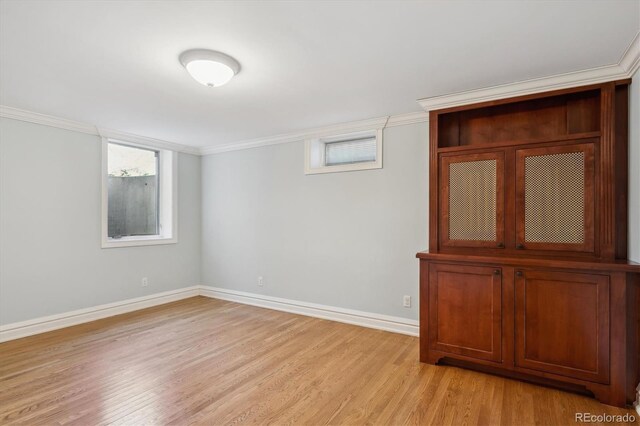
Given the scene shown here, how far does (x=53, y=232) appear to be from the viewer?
3.75m

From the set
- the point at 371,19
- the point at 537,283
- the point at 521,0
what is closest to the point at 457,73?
the point at 521,0

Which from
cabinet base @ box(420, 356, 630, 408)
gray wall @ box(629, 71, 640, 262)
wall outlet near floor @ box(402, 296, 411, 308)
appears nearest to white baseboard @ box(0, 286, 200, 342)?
wall outlet near floor @ box(402, 296, 411, 308)

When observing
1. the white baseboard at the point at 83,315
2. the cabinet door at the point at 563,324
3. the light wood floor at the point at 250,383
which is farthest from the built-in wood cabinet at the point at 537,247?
the white baseboard at the point at 83,315

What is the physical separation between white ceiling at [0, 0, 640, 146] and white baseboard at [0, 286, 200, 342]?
232 centimetres

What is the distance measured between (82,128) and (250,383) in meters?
3.65

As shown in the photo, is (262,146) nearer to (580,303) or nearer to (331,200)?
(331,200)

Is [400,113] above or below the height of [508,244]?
above

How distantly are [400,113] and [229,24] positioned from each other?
221 cm

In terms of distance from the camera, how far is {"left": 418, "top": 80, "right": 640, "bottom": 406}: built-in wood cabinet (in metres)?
2.29

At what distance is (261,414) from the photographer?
2113 mm

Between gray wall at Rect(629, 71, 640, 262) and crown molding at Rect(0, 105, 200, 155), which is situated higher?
crown molding at Rect(0, 105, 200, 155)

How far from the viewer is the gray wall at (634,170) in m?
2.24

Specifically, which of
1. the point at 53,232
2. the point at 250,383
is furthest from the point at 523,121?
the point at 53,232

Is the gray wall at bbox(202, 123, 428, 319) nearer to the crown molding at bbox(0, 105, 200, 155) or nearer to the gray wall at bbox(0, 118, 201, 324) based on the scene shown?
the crown molding at bbox(0, 105, 200, 155)
